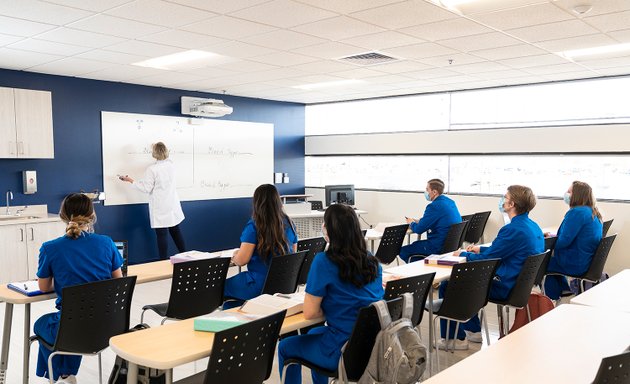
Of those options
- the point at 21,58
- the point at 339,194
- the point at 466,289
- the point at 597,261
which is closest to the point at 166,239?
the point at 339,194

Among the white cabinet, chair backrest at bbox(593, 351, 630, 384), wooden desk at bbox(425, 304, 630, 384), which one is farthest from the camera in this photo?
the white cabinet

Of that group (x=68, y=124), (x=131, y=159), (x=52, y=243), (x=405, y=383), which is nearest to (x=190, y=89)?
(x=131, y=159)

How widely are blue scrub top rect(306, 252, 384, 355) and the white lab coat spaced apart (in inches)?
207

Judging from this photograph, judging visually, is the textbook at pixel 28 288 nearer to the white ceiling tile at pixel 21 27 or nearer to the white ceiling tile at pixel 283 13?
the white ceiling tile at pixel 21 27

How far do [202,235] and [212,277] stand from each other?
5.08 meters

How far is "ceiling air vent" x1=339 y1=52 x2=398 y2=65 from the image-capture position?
5555 millimetres

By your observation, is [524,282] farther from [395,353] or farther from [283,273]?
[395,353]

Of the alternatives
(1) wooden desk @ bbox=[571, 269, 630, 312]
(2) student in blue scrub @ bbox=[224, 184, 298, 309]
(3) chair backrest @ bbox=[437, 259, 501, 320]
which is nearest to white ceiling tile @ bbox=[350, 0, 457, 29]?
(2) student in blue scrub @ bbox=[224, 184, 298, 309]

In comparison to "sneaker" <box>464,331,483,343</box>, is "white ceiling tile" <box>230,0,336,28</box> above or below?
above

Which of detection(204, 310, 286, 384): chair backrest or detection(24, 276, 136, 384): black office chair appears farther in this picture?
detection(24, 276, 136, 384): black office chair

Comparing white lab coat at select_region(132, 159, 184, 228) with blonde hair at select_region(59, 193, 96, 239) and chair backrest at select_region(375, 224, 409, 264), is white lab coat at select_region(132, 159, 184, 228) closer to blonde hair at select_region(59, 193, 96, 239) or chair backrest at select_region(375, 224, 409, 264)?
chair backrest at select_region(375, 224, 409, 264)

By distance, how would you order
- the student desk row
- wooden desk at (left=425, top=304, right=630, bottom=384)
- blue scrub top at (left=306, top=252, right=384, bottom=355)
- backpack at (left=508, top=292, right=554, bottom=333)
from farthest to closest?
backpack at (left=508, top=292, right=554, bottom=333), the student desk row, blue scrub top at (left=306, top=252, right=384, bottom=355), wooden desk at (left=425, top=304, right=630, bottom=384)

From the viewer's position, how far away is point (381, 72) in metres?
6.53

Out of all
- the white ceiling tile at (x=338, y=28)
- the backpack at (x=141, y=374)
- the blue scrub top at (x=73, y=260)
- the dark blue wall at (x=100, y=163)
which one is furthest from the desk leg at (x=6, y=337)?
the dark blue wall at (x=100, y=163)
